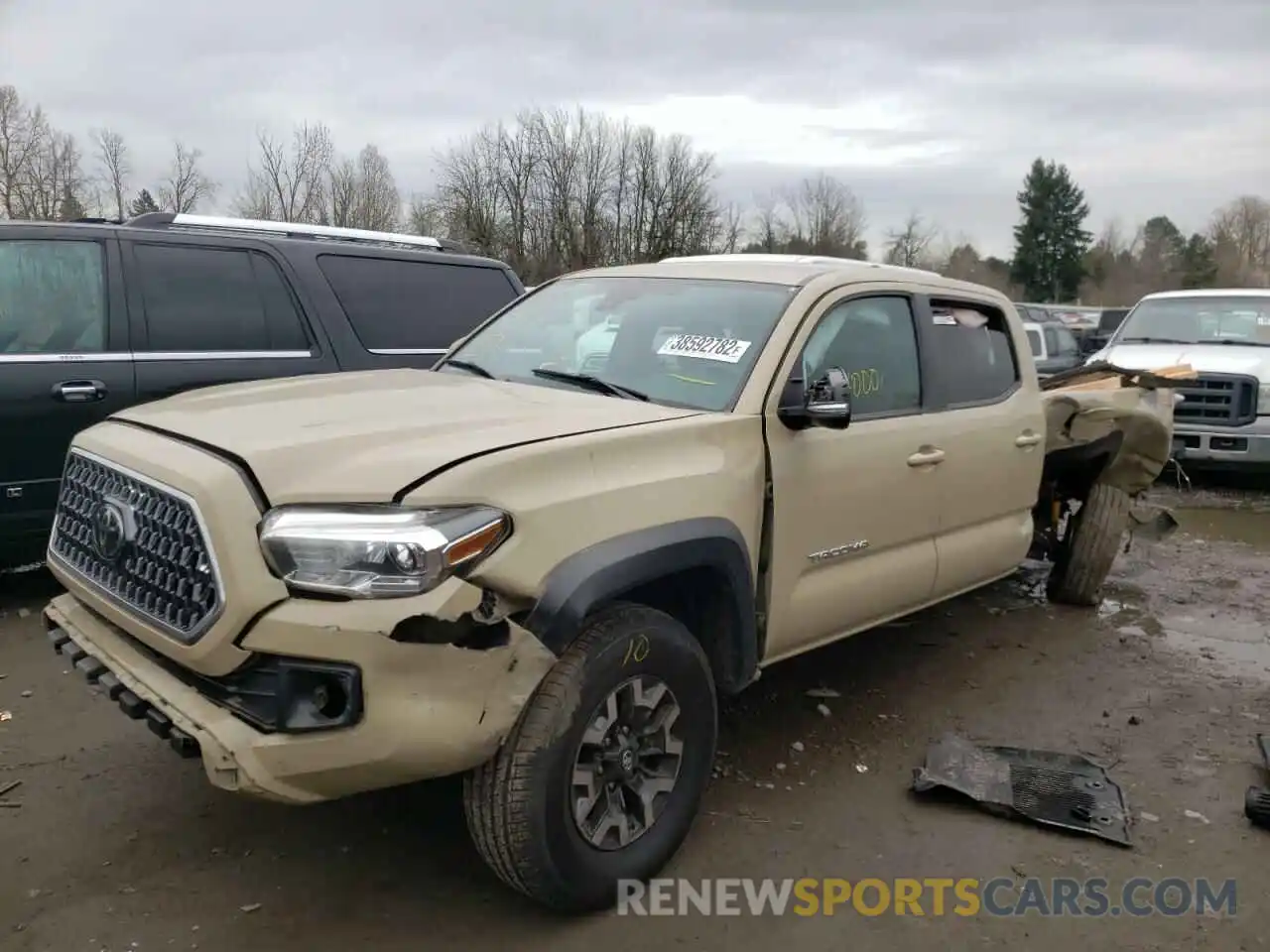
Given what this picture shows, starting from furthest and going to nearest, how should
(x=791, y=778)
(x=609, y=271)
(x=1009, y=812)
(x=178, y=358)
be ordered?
(x=178, y=358) → (x=609, y=271) → (x=791, y=778) → (x=1009, y=812)

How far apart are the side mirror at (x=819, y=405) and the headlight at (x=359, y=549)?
1.35 m

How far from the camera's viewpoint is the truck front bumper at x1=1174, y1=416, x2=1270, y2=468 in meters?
8.97

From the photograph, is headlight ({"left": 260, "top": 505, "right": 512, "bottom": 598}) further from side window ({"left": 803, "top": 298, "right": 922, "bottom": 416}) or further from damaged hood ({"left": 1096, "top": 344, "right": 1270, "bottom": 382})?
damaged hood ({"left": 1096, "top": 344, "right": 1270, "bottom": 382})

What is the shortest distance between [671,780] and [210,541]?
146 centimetres

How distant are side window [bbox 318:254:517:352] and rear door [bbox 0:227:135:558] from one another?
1258mm

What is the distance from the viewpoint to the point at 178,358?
528 centimetres

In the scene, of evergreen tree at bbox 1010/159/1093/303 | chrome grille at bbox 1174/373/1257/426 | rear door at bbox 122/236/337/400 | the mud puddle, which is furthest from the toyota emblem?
evergreen tree at bbox 1010/159/1093/303

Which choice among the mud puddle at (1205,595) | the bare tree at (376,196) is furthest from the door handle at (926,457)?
the bare tree at (376,196)

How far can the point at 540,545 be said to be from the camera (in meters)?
2.53

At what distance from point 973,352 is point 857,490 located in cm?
139

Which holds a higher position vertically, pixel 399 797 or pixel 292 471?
pixel 292 471

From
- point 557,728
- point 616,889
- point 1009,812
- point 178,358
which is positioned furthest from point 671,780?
point 178,358

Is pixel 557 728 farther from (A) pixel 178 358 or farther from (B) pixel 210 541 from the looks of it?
(A) pixel 178 358

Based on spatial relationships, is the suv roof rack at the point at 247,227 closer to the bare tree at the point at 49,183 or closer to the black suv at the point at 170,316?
the black suv at the point at 170,316
